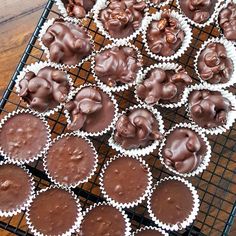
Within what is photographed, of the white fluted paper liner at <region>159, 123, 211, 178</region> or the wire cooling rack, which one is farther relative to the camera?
the wire cooling rack

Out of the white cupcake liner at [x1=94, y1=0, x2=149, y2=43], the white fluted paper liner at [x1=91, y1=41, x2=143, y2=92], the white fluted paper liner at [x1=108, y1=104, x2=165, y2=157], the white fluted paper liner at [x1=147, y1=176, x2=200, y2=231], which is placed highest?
the white cupcake liner at [x1=94, y1=0, x2=149, y2=43]

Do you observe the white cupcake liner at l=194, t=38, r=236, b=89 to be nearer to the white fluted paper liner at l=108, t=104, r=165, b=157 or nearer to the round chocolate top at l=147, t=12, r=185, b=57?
the round chocolate top at l=147, t=12, r=185, b=57

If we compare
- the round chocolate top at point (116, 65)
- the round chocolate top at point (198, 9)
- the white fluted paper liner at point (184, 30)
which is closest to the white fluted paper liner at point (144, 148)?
the round chocolate top at point (116, 65)

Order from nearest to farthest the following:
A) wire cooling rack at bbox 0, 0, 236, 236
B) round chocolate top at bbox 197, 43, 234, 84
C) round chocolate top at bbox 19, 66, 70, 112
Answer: round chocolate top at bbox 19, 66, 70, 112, round chocolate top at bbox 197, 43, 234, 84, wire cooling rack at bbox 0, 0, 236, 236

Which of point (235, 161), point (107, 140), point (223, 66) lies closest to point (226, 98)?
point (223, 66)

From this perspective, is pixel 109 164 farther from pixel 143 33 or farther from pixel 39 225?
pixel 143 33

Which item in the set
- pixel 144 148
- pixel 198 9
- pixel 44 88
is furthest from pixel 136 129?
pixel 198 9

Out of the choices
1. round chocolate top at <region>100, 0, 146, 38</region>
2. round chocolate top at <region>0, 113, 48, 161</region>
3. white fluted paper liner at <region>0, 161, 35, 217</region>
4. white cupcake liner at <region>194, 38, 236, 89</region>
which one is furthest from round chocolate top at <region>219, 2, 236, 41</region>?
white fluted paper liner at <region>0, 161, 35, 217</region>
